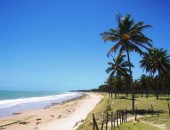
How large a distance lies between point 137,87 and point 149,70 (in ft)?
121

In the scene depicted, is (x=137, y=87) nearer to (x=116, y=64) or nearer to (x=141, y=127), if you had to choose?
(x=116, y=64)

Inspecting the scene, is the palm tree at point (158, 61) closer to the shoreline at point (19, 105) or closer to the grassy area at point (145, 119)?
the grassy area at point (145, 119)

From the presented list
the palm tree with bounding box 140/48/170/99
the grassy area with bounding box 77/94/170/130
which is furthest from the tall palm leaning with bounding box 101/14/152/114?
the palm tree with bounding box 140/48/170/99

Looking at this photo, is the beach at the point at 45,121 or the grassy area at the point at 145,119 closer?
the grassy area at the point at 145,119

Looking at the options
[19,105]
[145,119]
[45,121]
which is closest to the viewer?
[145,119]

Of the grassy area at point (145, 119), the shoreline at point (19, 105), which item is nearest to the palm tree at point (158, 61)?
the grassy area at point (145, 119)

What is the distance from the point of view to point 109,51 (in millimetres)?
30328

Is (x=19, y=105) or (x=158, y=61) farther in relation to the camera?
(x=19, y=105)

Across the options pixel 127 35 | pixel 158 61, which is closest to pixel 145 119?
pixel 127 35

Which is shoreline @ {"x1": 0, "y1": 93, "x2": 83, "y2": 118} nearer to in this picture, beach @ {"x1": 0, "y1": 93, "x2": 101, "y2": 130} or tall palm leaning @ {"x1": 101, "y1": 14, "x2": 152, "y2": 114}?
beach @ {"x1": 0, "y1": 93, "x2": 101, "y2": 130}

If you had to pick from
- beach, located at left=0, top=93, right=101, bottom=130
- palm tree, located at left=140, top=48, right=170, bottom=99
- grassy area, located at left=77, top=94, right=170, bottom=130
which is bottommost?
beach, located at left=0, top=93, right=101, bottom=130

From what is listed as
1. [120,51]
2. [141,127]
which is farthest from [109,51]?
[141,127]

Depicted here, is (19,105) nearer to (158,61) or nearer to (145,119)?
(158,61)

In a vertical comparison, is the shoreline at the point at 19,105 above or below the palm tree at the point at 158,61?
below
